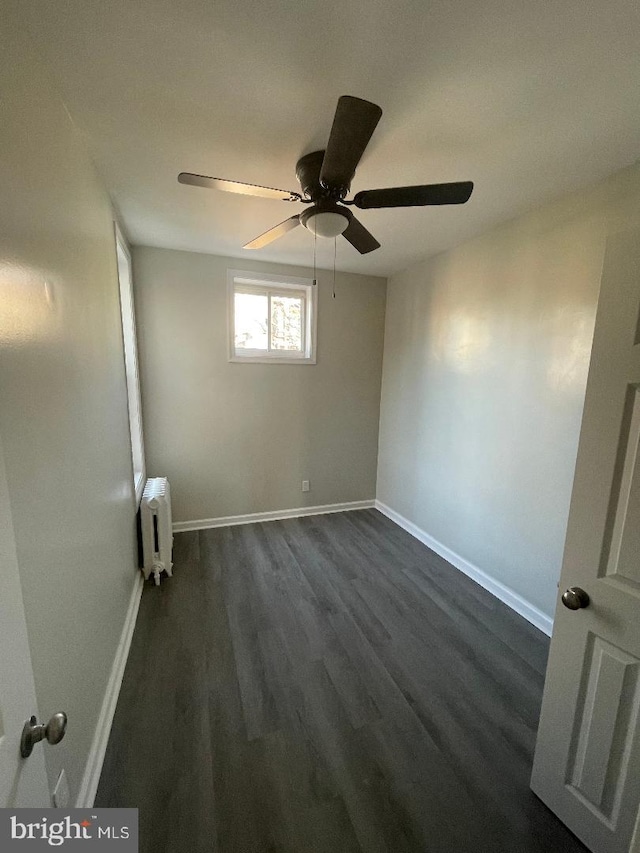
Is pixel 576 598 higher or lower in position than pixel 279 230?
lower

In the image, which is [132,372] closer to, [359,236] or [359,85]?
[359,236]

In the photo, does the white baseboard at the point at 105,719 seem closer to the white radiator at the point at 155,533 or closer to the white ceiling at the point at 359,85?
the white radiator at the point at 155,533

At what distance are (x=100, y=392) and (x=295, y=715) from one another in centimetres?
176

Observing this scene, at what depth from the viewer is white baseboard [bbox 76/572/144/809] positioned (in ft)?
3.95

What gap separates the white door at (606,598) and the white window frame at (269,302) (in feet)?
8.80

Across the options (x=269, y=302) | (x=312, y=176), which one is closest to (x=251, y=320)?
(x=269, y=302)

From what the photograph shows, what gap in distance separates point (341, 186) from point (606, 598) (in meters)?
1.80

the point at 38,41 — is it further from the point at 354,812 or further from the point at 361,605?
the point at 361,605

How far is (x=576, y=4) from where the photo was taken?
94 centimetres

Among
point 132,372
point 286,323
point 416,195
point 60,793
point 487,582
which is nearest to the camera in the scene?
point 60,793

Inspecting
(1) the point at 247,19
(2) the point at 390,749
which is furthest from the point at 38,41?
(2) the point at 390,749

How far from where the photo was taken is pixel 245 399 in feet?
11.1

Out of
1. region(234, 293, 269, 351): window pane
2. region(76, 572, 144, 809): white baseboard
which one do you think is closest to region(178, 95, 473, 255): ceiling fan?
region(234, 293, 269, 351): window pane

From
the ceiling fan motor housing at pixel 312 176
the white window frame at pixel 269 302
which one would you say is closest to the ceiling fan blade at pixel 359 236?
the ceiling fan motor housing at pixel 312 176
